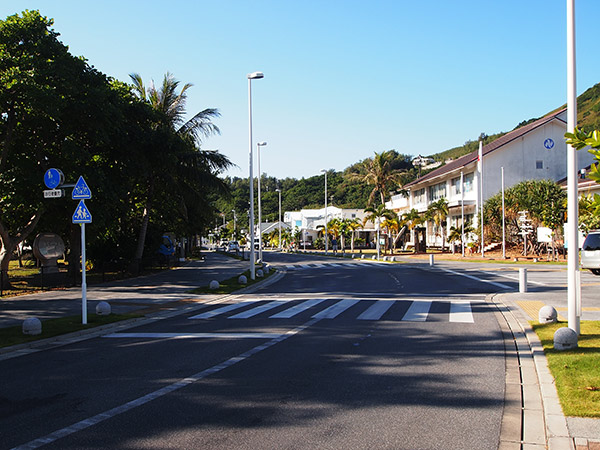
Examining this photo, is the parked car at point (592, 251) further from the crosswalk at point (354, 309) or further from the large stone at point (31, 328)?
the large stone at point (31, 328)

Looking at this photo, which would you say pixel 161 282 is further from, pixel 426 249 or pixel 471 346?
pixel 426 249

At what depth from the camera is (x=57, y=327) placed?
12133mm

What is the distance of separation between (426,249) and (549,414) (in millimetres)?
56470

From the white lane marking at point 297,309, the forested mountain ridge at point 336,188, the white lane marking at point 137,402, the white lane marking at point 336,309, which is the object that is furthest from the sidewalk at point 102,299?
the forested mountain ridge at point 336,188

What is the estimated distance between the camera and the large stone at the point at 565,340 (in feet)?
27.6

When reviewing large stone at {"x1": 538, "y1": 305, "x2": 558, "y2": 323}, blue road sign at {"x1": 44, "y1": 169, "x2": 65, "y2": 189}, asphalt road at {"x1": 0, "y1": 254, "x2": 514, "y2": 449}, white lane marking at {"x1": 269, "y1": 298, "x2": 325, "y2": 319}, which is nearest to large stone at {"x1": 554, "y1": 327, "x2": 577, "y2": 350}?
asphalt road at {"x1": 0, "y1": 254, "x2": 514, "y2": 449}

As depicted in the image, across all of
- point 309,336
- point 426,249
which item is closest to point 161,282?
point 309,336

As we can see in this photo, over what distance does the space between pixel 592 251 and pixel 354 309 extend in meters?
16.0

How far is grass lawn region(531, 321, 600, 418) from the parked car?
1707 centimetres

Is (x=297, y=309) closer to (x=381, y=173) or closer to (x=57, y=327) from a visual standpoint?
(x=57, y=327)

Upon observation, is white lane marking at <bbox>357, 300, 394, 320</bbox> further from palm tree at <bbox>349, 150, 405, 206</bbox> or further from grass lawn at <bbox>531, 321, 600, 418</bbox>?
palm tree at <bbox>349, 150, 405, 206</bbox>

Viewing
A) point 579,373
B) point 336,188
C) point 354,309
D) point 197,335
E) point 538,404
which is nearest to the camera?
point 538,404

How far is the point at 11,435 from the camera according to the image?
18.1 ft

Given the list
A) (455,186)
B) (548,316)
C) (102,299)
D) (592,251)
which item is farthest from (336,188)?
(548,316)
